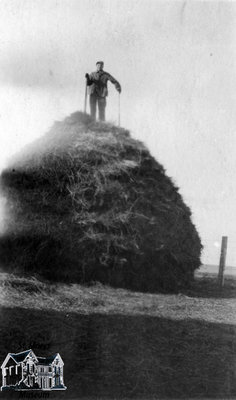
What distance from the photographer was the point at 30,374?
3883 millimetres

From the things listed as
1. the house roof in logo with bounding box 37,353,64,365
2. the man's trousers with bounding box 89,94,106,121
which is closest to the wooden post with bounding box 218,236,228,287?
the man's trousers with bounding box 89,94,106,121

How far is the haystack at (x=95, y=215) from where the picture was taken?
9.02m

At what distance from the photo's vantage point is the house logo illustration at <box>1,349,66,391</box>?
383 centimetres

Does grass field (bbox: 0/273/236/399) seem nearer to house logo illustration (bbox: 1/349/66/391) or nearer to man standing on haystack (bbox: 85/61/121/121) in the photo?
house logo illustration (bbox: 1/349/66/391)

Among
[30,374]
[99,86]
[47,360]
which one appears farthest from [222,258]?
[30,374]

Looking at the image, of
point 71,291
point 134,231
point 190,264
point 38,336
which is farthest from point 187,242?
point 38,336

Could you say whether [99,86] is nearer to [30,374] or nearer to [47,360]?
[47,360]

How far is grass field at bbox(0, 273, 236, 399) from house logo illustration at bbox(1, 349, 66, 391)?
0.39 ft

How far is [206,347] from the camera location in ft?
17.6

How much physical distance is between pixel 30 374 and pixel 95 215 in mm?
5533

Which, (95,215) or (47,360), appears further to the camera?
(95,215)

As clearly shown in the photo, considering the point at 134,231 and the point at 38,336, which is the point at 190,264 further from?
the point at 38,336

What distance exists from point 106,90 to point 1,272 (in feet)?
16.8

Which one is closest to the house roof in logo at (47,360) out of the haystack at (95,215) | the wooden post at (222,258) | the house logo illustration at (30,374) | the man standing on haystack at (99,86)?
the house logo illustration at (30,374)
